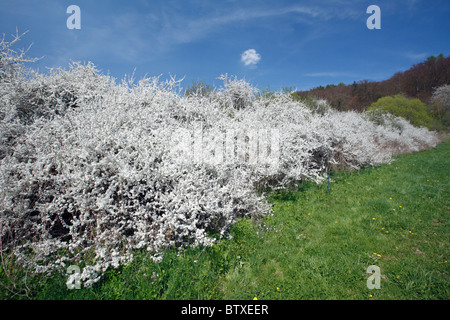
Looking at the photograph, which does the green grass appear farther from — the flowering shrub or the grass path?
the flowering shrub

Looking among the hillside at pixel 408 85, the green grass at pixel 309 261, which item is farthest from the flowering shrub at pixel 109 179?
the hillside at pixel 408 85

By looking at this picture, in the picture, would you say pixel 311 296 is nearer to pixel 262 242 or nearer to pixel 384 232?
pixel 262 242

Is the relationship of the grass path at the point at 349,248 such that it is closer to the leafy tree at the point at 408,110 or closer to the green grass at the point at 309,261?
the green grass at the point at 309,261

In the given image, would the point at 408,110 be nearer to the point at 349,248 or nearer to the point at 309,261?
the point at 349,248

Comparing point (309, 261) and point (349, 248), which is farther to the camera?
point (349, 248)

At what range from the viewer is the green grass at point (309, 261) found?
9.24 ft

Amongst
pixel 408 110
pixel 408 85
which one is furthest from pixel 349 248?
pixel 408 85

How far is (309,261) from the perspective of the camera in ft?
11.5

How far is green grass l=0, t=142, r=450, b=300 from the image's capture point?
2.82 meters

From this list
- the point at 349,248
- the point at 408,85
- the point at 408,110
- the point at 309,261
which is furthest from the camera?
the point at 408,85

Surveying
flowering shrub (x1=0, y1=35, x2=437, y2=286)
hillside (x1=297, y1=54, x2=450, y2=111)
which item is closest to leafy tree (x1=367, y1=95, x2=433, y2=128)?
hillside (x1=297, y1=54, x2=450, y2=111)

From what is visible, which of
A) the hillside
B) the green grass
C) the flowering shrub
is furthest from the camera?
the hillside
